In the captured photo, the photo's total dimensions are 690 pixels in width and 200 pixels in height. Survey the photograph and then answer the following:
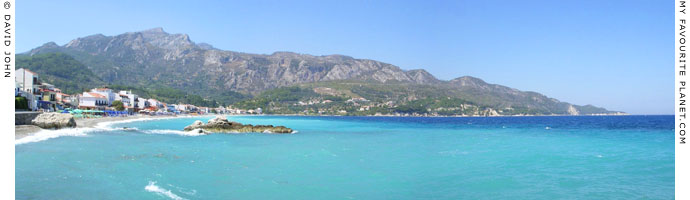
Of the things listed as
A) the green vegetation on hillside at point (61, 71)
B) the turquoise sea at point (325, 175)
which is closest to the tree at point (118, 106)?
the green vegetation on hillside at point (61, 71)

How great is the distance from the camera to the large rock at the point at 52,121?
3588 cm

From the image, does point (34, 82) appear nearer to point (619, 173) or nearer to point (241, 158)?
point (241, 158)

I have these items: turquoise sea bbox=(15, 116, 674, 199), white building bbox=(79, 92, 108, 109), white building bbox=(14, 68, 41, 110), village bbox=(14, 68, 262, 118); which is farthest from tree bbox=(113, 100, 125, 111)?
turquoise sea bbox=(15, 116, 674, 199)

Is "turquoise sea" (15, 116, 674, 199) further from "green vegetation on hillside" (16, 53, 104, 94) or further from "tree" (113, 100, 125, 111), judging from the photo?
"green vegetation on hillside" (16, 53, 104, 94)

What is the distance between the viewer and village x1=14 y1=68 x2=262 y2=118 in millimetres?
55906

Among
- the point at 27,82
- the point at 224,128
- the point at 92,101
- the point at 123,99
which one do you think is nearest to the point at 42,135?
the point at 224,128

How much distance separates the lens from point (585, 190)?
14148 millimetres

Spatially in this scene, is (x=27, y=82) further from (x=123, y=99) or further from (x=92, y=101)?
(x=123, y=99)

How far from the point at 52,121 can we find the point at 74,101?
64.6 m

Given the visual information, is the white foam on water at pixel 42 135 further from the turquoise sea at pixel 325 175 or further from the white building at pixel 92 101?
the white building at pixel 92 101

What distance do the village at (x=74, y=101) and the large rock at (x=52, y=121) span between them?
11552 millimetres

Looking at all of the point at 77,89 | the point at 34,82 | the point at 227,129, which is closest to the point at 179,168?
the point at 227,129

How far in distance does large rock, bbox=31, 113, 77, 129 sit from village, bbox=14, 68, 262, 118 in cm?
1155

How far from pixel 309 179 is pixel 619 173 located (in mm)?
14089
